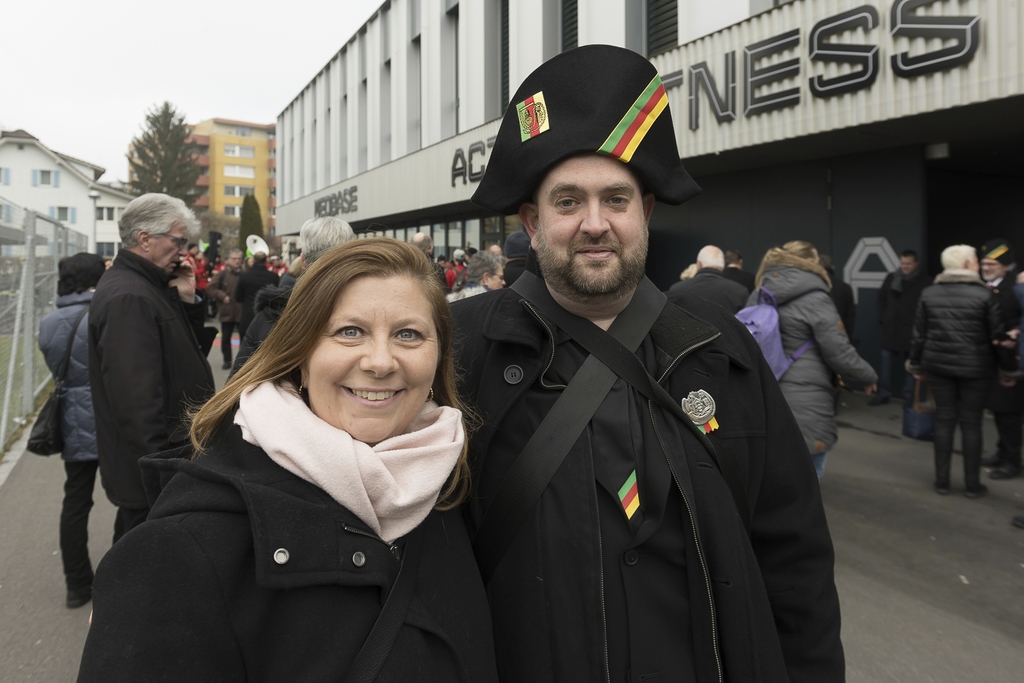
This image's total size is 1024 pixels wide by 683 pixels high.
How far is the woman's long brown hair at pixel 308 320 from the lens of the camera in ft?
4.36

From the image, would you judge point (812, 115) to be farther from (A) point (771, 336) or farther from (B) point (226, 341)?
(B) point (226, 341)

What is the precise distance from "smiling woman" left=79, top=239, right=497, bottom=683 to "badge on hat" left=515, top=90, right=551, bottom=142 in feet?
1.49

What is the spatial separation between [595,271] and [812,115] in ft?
24.2

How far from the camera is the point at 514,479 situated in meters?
1.54

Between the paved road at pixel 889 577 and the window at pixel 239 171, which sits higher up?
the window at pixel 239 171

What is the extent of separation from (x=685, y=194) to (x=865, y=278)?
877 cm

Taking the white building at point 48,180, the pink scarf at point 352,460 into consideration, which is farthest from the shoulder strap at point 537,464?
the white building at point 48,180

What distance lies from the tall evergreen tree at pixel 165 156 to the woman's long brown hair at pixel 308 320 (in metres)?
72.4

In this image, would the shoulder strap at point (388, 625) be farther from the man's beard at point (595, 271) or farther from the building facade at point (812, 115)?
the building facade at point (812, 115)

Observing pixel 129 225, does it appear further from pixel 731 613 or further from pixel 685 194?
pixel 731 613

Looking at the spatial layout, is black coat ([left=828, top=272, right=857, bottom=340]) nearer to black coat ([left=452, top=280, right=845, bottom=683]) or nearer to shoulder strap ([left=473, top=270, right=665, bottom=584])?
black coat ([left=452, top=280, right=845, bottom=683])

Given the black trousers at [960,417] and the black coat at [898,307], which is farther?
the black coat at [898,307]

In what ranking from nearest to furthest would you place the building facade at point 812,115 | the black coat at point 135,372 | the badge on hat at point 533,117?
the badge on hat at point 533,117
the black coat at point 135,372
the building facade at point 812,115

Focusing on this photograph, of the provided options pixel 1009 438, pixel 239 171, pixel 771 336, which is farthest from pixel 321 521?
pixel 239 171
